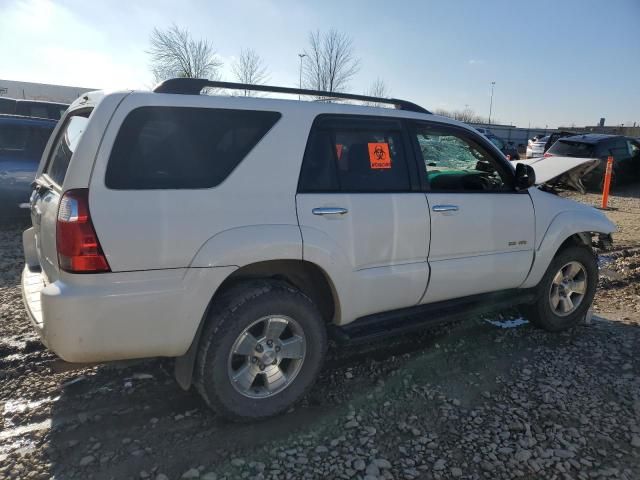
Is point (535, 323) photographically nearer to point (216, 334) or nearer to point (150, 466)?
point (216, 334)

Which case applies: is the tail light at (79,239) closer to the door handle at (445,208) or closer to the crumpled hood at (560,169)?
the door handle at (445,208)

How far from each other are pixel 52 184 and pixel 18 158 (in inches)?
199

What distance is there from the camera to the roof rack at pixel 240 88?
2709mm

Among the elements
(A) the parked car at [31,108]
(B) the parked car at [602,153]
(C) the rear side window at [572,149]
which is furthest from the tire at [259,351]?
(C) the rear side window at [572,149]

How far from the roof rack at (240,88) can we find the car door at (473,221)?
0.24 meters

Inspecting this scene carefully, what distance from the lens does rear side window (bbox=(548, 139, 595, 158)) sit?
45.0 ft

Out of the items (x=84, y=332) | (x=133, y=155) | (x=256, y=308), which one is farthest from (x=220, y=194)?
(x=84, y=332)

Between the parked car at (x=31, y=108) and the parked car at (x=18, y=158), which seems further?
the parked car at (x=31, y=108)

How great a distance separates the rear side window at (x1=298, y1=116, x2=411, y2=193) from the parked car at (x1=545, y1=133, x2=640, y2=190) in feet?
39.4

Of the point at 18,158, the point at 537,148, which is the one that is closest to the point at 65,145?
the point at 18,158

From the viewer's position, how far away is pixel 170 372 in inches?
131

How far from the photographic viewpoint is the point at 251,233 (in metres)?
2.64

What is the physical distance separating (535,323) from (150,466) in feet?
11.3

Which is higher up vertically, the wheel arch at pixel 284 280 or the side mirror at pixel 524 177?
the side mirror at pixel 524 177
